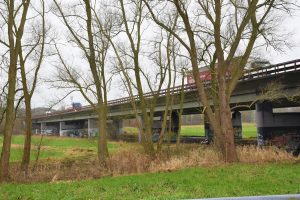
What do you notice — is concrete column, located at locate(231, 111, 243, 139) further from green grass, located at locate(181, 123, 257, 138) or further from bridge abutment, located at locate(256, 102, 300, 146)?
bridge abutment, located at locate(256, 102, 300, 146)

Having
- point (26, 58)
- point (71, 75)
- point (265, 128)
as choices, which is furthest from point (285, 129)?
point (26, 58)

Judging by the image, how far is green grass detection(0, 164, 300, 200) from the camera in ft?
32.8

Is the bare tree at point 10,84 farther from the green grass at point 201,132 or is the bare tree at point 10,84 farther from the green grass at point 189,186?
the green grass at point 201,132

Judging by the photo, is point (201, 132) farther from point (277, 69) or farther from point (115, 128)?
point (277, 69)

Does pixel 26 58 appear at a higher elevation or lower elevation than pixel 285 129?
higher

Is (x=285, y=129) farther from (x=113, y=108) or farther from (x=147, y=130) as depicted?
(x=113, y=108)

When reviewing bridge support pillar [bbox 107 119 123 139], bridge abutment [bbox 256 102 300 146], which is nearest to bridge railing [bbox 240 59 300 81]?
bridge abutment [bbox 256 102 300 146]

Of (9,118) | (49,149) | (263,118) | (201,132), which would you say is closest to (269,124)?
(263,118)

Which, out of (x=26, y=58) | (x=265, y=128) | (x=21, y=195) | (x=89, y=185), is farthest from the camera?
(x=265, y=128)

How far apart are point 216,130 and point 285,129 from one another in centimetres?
2543

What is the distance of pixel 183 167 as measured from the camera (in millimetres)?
15914

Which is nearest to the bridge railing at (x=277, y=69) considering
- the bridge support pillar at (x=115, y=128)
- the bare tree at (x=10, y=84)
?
the bare tree at (x=10, y=84)

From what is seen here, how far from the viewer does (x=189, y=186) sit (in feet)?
36.5

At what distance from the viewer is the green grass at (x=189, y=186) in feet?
32.8
